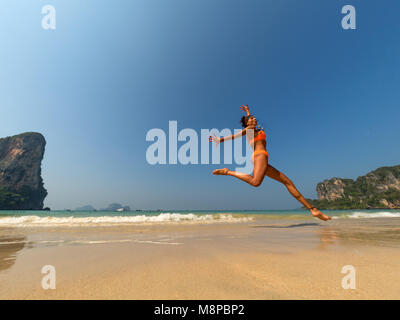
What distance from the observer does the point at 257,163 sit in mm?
5324

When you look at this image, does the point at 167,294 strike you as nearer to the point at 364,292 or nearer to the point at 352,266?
the point at 364,292

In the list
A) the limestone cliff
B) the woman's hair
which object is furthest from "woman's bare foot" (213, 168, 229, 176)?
the limestone cliff

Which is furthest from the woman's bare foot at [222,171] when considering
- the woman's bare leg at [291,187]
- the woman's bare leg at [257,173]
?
the woman's bare leg at [291,187]

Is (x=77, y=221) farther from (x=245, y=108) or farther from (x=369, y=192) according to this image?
(x=369, y=192)

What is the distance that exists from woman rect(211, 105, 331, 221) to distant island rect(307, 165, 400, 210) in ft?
239

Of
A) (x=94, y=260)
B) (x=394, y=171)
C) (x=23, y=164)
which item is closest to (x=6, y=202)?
(x=23, y=164)

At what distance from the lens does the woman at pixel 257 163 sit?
5281 millimetres

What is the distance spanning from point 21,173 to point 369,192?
161 meters

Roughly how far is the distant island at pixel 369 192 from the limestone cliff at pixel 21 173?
420 ft

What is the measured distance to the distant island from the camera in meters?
70.2

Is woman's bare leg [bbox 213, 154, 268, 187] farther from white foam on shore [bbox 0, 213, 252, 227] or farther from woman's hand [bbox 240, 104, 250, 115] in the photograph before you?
white foam on shore [bbox 0, 213, 252, 227]

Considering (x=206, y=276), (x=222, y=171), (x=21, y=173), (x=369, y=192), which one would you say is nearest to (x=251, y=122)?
(x=222, y=171)

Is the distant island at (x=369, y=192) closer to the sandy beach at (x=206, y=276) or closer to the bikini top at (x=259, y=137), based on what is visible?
the bikini top at (x=259, y=137)
